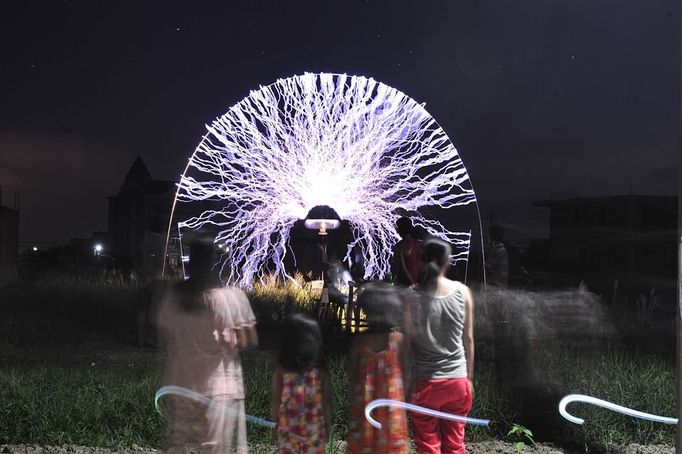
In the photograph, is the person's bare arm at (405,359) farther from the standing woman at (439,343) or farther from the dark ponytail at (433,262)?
the dark ponytail at (433,262)

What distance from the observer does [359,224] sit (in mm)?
10703

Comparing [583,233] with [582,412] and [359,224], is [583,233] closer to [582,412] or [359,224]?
[359,224]

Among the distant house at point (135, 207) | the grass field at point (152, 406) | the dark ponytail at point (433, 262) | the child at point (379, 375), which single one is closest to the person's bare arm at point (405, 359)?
the child at point (379, 375)

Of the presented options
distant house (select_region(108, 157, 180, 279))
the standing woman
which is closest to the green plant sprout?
the standing woman

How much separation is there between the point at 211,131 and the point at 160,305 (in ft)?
17.3

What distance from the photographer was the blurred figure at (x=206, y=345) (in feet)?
13.6

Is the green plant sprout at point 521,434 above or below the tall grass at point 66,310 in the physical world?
below

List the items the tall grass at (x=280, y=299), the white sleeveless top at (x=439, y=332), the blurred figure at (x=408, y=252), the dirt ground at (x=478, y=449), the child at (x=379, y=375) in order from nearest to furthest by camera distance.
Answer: the child at (x=379, y=375) → the white sleeveless top at (x=439, y=332) → the dirt ground at (x=478, y=449) → the blurred figure at (x=408, y=252) → the tall grass at (x=280, y=299)

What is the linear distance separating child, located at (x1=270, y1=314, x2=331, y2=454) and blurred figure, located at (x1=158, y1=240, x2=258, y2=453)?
24 centimetres

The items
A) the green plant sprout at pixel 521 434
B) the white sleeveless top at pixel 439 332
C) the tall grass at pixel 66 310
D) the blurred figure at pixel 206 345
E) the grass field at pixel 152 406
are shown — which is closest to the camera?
the blurred figure at pixel 206 345

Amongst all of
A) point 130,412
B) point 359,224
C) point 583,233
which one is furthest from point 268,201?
point 583,233

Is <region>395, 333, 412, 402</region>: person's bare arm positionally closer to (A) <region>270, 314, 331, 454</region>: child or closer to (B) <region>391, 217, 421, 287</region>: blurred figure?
(A) <region>270, 314, 331, 454</region>: child

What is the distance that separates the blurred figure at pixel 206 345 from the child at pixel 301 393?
0.24 m

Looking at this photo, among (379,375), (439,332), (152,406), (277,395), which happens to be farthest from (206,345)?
(152,406)
